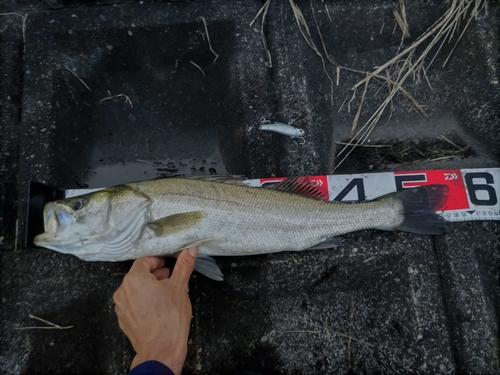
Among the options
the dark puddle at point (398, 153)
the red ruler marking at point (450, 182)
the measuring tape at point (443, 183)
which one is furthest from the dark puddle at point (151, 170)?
the red ruler marking at point (450, 182)

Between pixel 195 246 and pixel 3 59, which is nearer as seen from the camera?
pixel 195 246

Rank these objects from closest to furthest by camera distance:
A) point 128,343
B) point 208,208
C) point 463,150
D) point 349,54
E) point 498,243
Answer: point 208,208 → point 128,343 → point 498,243 → point 463,150 → point 349,54

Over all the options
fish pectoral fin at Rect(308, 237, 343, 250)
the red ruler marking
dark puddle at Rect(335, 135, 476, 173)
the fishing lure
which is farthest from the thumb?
the red ruler marking

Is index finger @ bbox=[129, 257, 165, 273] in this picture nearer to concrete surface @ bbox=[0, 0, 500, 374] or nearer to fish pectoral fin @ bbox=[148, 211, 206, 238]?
fish pectoral fin @ bbox=[148, 211, 206, 238]

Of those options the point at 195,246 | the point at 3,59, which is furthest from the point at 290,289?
the point at 3,59

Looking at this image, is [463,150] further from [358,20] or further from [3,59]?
[3,59]

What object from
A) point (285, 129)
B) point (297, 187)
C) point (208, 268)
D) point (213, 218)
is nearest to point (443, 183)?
point (297, 187)
